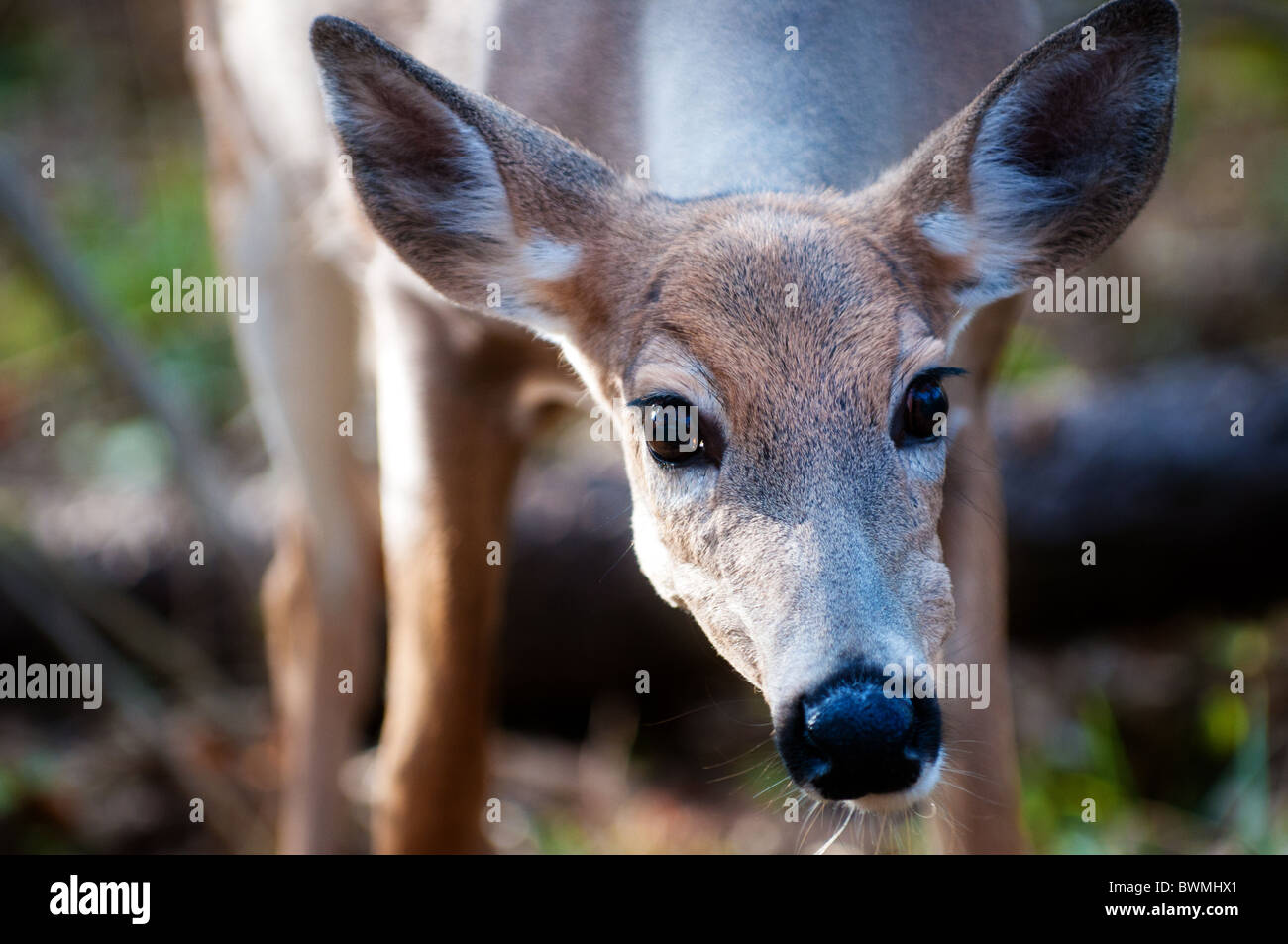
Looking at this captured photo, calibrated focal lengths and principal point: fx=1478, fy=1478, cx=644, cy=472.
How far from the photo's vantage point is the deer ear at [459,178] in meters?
2.88

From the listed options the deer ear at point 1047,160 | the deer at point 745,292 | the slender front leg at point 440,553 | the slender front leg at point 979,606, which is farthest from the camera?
the slender front leg at point 440,553

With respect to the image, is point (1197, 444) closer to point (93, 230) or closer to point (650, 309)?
point (650, 309)

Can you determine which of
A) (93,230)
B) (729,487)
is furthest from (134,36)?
(729,487)

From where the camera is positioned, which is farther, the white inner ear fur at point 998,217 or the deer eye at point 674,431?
the white inner ear fur at point 998,217

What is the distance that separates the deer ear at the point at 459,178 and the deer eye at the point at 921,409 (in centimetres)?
78

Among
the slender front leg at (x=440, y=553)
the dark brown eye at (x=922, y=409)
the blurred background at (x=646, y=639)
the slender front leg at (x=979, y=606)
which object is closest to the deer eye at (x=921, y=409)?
the dark brown eye at (x=922, y=409)

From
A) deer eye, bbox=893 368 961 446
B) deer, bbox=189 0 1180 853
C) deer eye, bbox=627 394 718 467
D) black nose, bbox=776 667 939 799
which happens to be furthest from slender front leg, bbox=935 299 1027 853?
black nose, bbox=776 667 939 799

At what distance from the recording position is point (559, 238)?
3.19 metres

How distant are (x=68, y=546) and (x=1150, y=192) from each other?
4726mm

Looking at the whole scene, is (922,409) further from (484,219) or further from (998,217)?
(484,219)

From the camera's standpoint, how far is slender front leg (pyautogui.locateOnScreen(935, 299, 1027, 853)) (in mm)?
3760

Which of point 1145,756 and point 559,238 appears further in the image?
point 1145,756

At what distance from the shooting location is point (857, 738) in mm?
2406

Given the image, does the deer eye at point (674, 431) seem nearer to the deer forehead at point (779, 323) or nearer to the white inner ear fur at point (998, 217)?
the deer forehead at point (779, 323)
